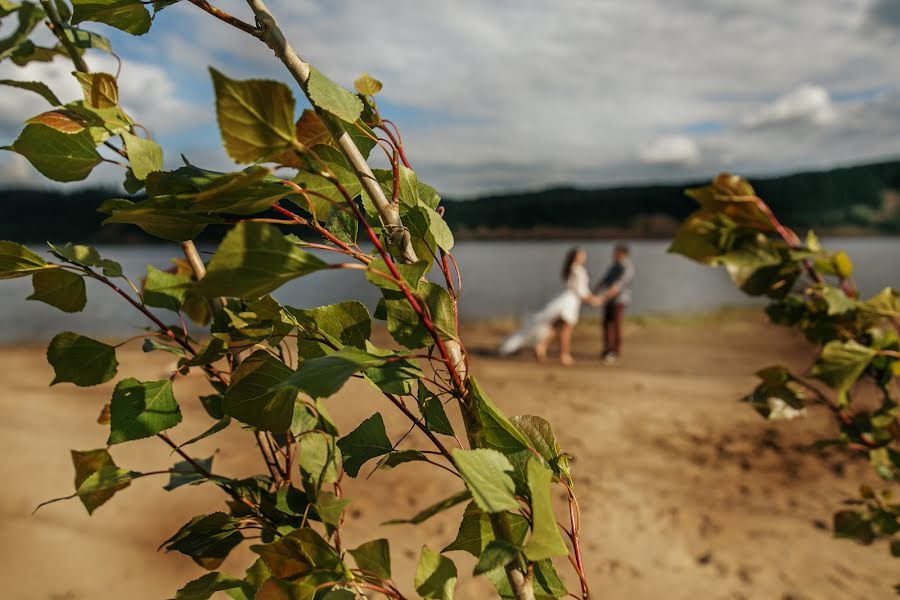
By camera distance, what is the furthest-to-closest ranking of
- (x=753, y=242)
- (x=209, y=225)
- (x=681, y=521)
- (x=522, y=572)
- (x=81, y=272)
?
(x=681, y=521)
(x=753, y=242)
(x=81, y=272)
(x=522, y=572)
(x=209, y=225)

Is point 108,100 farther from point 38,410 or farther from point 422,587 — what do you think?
point 38,410

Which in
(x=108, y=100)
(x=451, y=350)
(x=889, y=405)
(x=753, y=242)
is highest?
(x=108, y=100)

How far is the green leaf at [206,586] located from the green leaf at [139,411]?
209mm

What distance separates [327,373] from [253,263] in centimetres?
11

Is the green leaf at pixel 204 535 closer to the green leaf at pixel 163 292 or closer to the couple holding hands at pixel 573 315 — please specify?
the green leaf at pixel 163 292

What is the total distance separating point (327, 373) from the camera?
506mm

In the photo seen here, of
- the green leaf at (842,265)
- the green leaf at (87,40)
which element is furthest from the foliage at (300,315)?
the green leaf at (842,265)

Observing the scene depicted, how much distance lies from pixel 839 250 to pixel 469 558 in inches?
91.0

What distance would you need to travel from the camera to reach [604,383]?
22.9 feet

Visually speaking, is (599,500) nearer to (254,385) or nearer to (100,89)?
(254,385)

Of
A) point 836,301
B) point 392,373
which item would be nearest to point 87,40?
point 392,373

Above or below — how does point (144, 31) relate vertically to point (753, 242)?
above

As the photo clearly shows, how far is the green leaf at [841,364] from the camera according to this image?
50.4 inches

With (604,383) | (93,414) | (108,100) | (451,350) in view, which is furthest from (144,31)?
(604,383)
